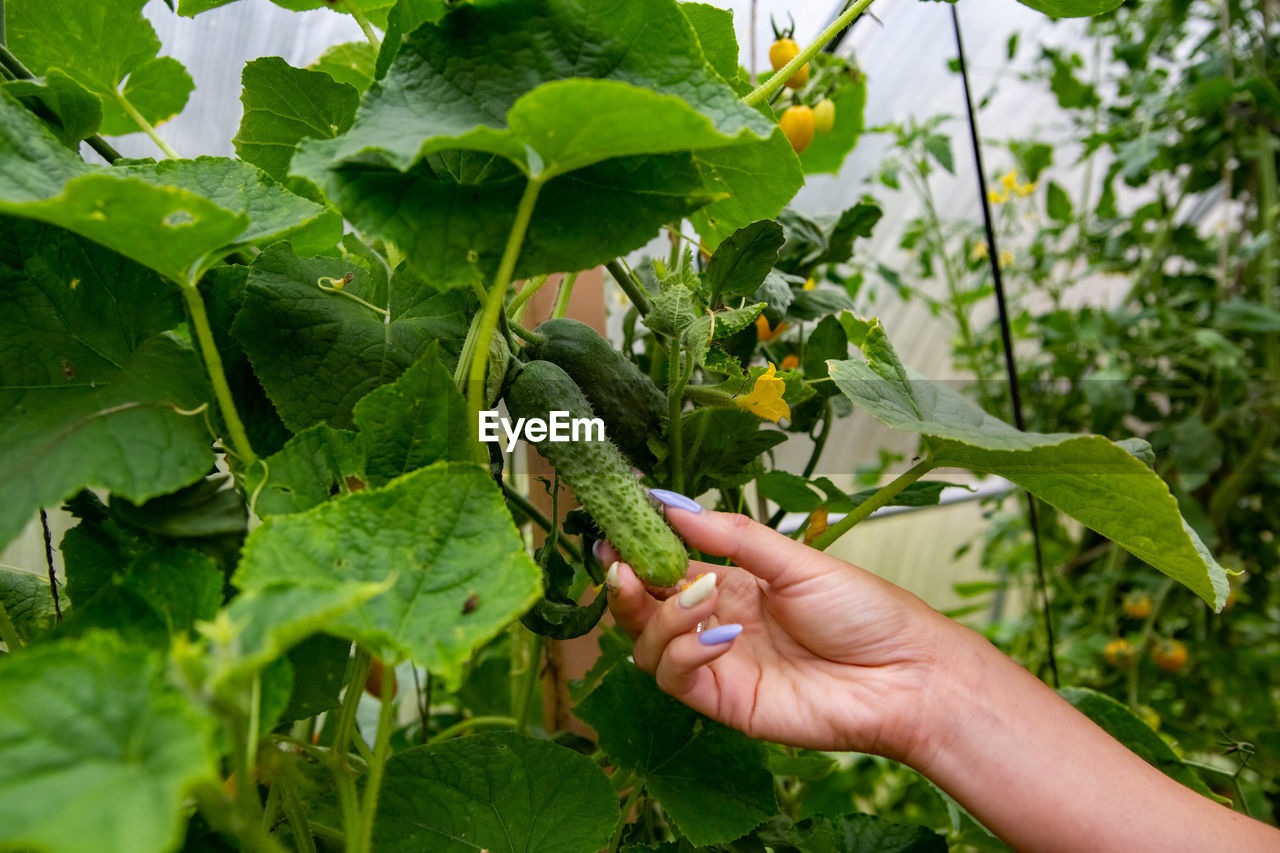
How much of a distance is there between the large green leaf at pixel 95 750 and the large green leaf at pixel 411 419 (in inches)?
5.2

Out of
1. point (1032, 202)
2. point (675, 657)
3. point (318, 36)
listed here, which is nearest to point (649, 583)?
point (675, 657)

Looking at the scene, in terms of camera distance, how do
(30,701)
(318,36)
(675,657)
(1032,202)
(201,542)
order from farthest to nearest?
1. (1032,202)
2. (318,36)
3. (675,657)
4. (201,542)
5. (30,701)

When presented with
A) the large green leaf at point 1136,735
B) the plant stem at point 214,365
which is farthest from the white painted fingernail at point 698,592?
the large green leaf at point 1136,735

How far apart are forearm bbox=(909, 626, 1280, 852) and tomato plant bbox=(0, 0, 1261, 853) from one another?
11cm

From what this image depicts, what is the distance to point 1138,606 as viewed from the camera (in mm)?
1536

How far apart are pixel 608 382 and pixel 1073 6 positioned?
16.3 inches

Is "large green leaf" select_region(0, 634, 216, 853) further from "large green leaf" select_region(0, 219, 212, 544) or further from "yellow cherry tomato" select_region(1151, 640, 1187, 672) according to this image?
"yellow cherry tomato" select_region(1151, 640, 1187, 672)

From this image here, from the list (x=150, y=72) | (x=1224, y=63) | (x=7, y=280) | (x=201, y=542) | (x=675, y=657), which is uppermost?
(x=1224, y=63)

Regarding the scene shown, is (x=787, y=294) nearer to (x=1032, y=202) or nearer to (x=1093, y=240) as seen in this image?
(x=1093, y=240)

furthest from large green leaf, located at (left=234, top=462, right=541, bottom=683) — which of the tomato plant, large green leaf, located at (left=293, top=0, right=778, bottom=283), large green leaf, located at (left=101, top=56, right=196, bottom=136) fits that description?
large green leaf, located at (left=101, top=56, right=196, bottom=136)

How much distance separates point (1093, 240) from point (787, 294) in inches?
57.5

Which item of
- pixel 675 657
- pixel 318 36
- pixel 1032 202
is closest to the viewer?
pixel 675 657

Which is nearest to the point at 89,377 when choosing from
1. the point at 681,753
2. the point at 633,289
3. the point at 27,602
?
the point at 27,602

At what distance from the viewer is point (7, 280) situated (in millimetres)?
374
